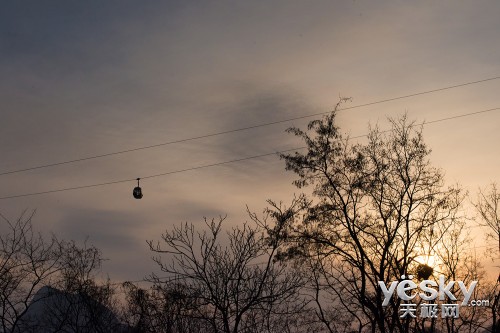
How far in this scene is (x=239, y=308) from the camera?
2661 centimetres

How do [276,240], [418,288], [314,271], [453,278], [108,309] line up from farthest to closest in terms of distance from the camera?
1. [108,309]
2. [314,271]
3. [453,278]
4. [418,288]
5. [276,240]

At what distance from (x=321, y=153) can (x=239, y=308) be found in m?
9.79

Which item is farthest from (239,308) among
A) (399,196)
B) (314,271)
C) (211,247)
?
(314,271)

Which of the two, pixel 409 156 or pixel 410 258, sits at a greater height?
pixel 409 156

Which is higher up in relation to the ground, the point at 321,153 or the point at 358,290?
the point at 321,153

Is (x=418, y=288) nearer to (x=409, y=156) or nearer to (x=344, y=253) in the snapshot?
(x=344, y=253)

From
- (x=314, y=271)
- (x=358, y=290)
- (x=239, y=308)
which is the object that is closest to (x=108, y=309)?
(x=314, y=271)

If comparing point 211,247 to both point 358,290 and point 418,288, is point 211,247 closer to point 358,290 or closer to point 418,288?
point 358,290

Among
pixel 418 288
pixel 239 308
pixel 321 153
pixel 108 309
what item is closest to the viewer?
pixel 239 308

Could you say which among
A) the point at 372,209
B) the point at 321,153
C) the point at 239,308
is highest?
the point at 321,153

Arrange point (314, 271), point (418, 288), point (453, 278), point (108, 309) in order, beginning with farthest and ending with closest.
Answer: point (108, 309) → point (314, 271) → point (453, 278) → point (418, 288)

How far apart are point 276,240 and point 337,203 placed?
Result: 5.69 m

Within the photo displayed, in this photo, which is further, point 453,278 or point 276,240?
point 453,278

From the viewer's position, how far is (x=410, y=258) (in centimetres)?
3469
